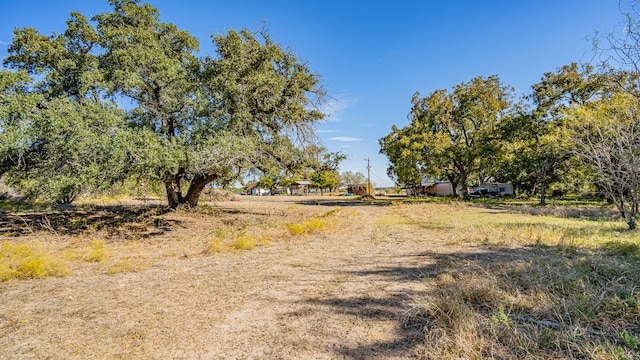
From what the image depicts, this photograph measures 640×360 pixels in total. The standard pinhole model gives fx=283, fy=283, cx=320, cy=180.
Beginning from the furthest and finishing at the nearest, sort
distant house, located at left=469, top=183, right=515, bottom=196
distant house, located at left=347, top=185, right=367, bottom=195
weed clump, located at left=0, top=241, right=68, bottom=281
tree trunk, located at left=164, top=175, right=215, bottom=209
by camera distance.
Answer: distant house, located at left=347, top=185, right=367, bottom=195, distant house, located at left=469, top=183, right=515, bottom=196, tree trunk, located at left=164, top=175, right=215, bottom=209, weed clump, located at left=0, top=241, right=68, bottom=281

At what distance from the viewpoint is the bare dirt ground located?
271cm

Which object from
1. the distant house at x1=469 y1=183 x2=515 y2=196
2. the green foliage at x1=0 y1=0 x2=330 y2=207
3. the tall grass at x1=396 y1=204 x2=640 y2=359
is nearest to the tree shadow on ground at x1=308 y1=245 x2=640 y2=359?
the tall grass at x1=396 y1=204 x2=640 y2=359

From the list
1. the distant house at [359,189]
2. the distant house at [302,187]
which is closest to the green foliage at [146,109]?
the distant house at [359,189]

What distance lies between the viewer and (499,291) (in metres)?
3.55

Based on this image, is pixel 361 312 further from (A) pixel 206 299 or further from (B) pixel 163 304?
(B) pixel 163 304

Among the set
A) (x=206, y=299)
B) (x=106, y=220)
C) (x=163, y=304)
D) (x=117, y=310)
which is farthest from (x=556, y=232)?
(x=106, y=220)

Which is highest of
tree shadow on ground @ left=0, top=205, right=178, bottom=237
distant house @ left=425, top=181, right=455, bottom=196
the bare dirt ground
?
distant house @ left=425, top=181, right=455, bottom=196

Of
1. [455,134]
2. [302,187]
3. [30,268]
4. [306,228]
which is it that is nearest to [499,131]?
[455,134]

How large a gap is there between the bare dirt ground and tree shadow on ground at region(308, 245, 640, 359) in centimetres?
3

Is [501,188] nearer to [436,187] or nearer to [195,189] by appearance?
[436,187]

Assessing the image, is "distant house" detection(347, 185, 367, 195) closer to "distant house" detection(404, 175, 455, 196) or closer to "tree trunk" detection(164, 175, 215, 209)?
"distant house" detection(404, 175, 455, 196)

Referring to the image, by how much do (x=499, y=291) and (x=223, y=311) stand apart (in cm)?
347

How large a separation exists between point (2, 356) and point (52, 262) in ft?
12.0

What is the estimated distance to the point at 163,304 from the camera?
12.4 feet
